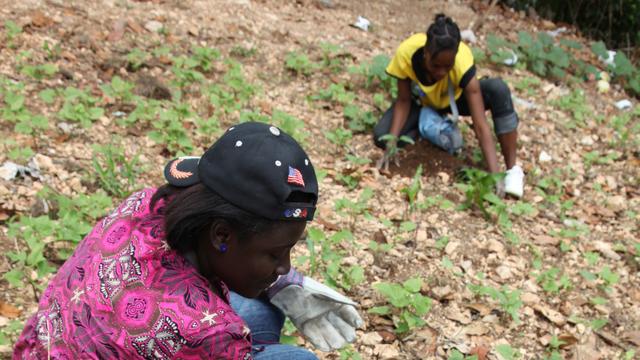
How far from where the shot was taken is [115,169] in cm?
350

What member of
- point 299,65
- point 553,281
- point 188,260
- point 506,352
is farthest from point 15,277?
point 299,65

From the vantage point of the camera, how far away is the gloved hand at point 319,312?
2125mm

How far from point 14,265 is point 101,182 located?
0.74 m

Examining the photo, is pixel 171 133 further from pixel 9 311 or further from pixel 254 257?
pixel 254 257

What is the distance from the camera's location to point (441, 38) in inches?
148

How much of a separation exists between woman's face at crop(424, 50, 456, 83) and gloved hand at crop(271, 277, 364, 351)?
2034 mm

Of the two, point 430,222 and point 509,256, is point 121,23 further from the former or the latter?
point 509,256

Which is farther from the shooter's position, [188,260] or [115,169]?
[115,169]

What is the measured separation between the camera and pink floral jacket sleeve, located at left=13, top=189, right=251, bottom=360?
1.42 meters

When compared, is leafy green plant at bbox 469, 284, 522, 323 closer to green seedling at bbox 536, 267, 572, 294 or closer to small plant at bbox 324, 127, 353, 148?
green seedling at bbox 536, 267, 572, 294

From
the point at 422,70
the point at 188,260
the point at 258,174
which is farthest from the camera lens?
the point at 422,70

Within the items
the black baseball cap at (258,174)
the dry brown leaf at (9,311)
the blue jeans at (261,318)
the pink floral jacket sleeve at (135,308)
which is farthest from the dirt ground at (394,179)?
the black baseball cap at (258,174)

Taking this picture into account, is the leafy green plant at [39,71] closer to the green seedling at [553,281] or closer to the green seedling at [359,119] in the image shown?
the green seedling at [359,119]

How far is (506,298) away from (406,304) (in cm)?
51
